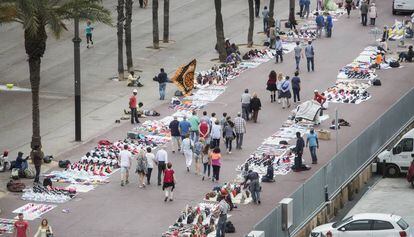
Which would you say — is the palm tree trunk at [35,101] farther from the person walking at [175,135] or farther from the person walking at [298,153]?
the person walking at [298,153]

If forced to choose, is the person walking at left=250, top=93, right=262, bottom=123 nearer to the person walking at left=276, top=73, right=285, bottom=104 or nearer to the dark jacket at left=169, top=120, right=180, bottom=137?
the person walking at left=276, top=73, right=285, bottom=104

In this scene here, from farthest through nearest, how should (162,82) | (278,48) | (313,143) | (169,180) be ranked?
(278,48), (162,82), (313,143), (169,180)

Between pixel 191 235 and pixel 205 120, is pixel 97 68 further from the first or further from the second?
pixel 191 235

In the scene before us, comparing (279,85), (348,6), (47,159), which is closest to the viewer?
(47,159)

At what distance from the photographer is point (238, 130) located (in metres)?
50.6

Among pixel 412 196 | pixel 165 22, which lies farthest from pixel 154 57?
pixel 412 196

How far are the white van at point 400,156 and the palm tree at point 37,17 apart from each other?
40.2ft

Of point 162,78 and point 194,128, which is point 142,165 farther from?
point 162,78

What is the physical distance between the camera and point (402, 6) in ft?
259

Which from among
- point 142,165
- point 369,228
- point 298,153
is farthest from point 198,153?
point 369,228

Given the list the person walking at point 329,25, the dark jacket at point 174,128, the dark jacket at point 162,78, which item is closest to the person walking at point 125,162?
the dark jacket at point 174,128

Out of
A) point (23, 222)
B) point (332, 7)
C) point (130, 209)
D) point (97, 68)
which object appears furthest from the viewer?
point (332, 7)

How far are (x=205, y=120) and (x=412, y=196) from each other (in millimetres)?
8403

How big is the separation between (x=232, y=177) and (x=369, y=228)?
26.1ft
